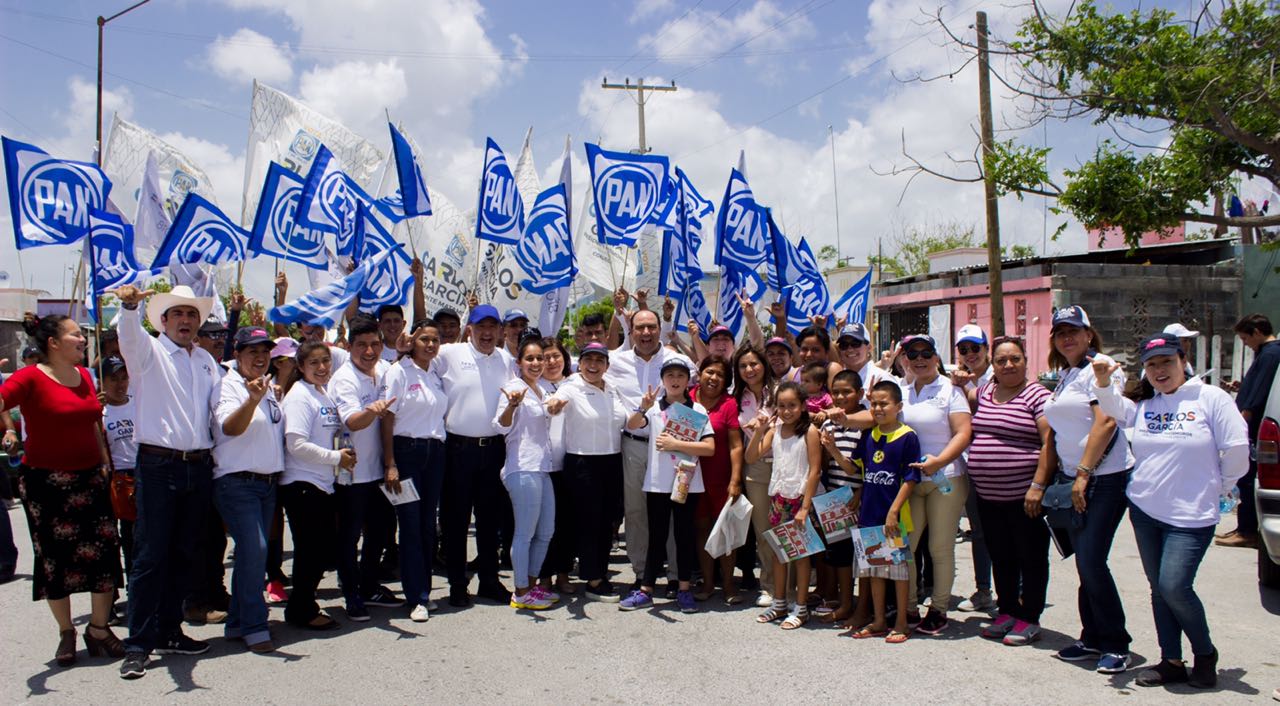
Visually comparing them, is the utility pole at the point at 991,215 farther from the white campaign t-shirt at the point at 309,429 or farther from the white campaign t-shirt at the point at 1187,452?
the white campaign t-shirt at the point at 309,429

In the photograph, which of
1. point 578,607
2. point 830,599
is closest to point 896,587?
point 830,599

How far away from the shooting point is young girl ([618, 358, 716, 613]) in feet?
20.2

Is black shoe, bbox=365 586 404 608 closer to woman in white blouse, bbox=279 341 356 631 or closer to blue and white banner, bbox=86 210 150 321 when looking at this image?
woman in white blouse, bbox=279 341 356 631

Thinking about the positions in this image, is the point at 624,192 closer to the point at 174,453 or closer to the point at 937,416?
the point at 937,416

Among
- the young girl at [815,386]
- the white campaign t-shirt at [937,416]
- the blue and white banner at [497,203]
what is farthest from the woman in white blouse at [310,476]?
the blue and white banner at [497,203]

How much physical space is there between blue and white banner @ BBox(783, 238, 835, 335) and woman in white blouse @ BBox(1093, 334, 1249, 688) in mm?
5108

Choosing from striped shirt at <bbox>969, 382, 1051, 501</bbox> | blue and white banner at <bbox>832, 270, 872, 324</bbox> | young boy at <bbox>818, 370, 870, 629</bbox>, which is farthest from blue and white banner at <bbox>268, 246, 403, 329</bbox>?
blue and white banner at <bbox>832, 270, 872, 324</bbox>

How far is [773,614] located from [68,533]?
13.8 ft

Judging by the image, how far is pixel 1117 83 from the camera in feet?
31.2

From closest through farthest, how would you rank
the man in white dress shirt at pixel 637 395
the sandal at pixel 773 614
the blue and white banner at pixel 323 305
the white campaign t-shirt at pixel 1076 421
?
1. the white campaign t-shirt at pixel 1076 421
2. the sandal at pixel 773 614
3. the man in white dress shirt at pixel 637 395
4. the blue and white banner at pixel 323 305

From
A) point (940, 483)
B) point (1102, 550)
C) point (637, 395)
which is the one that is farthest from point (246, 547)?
point (1102, 550)

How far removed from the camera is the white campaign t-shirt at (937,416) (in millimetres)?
5480

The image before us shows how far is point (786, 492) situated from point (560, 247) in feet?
13.8

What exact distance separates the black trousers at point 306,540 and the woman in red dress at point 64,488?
3.17ft
